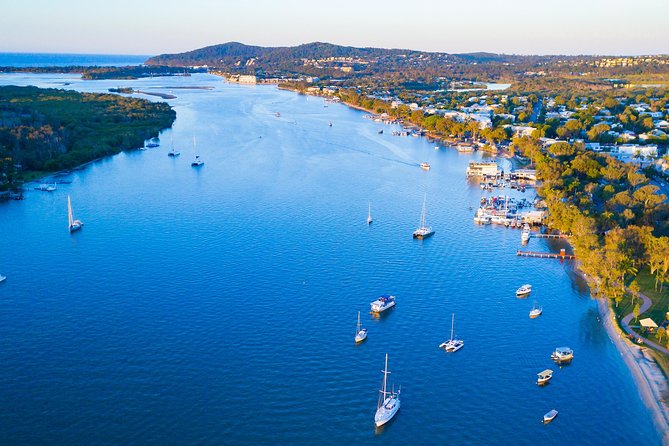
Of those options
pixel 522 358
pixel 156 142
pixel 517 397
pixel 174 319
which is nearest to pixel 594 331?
pixel 522 358

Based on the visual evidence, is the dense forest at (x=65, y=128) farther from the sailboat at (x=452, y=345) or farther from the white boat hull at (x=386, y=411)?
the white boat hull at (x=386, y=411)

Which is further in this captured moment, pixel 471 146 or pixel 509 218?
pixel 471 146

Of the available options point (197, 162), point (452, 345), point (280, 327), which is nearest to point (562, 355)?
point (452, 345)

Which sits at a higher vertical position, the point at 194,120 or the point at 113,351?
the point at 194,120

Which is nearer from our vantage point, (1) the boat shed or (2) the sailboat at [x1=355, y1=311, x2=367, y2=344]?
(2) the sailboat at [x1=355, y1=311, x2=367, y2=344]

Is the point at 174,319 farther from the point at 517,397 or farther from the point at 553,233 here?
the point at 553,233

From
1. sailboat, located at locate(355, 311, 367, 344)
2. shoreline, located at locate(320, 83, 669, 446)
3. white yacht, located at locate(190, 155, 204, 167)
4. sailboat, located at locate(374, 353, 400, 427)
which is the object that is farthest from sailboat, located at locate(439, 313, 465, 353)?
white yacht, located at locate(190, 155, 204, 167)

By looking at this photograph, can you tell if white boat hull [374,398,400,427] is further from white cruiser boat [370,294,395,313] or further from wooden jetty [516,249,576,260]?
wooden jetty [516,249,576,260]

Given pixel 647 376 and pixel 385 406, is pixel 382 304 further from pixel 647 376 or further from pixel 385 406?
pixel 647 376
